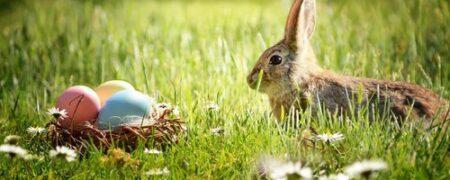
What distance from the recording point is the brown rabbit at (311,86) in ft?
12.8

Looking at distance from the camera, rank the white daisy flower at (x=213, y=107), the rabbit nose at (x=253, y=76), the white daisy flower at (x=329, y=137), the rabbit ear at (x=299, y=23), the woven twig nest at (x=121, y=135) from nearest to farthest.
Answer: the white daisy flower at (x=329, y=137)
the woven twig nest at (x=121, y=135)
the white daisy flower at (x=213, y=107)
the rabbit ear at (x=299, y=23)
the rabbit nose at (x=253, y=76)

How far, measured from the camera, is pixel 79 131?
3838 millimetres

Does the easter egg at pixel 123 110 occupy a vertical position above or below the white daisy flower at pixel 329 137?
above

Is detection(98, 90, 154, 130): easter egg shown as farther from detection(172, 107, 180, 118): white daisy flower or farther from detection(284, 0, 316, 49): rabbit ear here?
detection(284, 0, 316, 49): rabbit ear

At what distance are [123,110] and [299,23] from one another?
116 centimetres

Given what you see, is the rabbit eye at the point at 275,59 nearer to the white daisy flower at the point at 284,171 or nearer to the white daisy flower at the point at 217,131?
the white daisy flower at the point at 217,131

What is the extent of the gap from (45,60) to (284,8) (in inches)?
172

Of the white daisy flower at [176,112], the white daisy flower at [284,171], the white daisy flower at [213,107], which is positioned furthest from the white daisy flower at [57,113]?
the white daisy flower at [284,171]

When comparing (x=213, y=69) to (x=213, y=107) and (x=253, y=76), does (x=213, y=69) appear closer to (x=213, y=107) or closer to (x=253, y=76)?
(x=253, y=76)

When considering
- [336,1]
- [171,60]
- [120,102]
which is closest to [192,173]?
[120,102]

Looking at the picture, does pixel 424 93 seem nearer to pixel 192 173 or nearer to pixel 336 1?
pixel 192 173

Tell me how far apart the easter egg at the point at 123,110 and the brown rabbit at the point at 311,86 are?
2.07 feet

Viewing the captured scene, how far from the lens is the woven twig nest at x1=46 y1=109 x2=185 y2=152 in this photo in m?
3.71

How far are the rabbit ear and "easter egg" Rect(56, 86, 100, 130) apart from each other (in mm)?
1184
